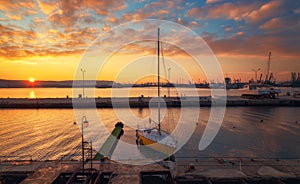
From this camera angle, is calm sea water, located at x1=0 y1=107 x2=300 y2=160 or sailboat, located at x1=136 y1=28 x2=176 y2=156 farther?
calm sea water, located at x1=0 y1=107 x2=300 y2=160

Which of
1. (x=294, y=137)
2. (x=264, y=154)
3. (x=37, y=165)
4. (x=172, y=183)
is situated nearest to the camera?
(x=172, y=183)

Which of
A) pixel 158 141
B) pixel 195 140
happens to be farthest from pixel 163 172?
pixel 195 140

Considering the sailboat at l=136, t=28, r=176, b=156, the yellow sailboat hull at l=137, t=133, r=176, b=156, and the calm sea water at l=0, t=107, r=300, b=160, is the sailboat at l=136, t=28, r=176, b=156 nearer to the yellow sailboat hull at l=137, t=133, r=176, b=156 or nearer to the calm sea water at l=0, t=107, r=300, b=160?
the yellow sailboat hull at l=137, t=133, r=176, b=156

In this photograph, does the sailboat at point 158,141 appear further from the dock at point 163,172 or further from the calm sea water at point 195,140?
the dock at point 163,172

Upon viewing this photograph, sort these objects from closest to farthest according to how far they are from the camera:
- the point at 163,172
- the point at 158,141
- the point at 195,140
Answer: the point at 163,172, the point at 158,141, the point at 195,140

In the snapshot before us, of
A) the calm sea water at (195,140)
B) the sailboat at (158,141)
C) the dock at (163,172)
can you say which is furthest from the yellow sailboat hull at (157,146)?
the dock at (163,172)

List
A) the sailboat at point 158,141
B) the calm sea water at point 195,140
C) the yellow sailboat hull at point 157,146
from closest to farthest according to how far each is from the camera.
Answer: the yellow sailboat hull at point 157,146 → the sailboat at point 158,141 → the calm sea water at point 195,140

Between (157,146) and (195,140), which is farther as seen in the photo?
(195,140)

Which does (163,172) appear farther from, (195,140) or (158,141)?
(195,140)

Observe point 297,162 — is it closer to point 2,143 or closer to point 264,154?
point 264,154

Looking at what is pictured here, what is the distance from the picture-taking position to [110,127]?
41.9 metres

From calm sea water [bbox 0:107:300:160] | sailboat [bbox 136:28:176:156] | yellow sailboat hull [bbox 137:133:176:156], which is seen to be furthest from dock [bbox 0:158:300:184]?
calm sea water [bbox 0:107:300:160]

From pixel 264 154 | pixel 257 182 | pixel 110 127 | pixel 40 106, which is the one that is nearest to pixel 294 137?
pixel 264 154

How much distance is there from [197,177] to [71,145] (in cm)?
2121
